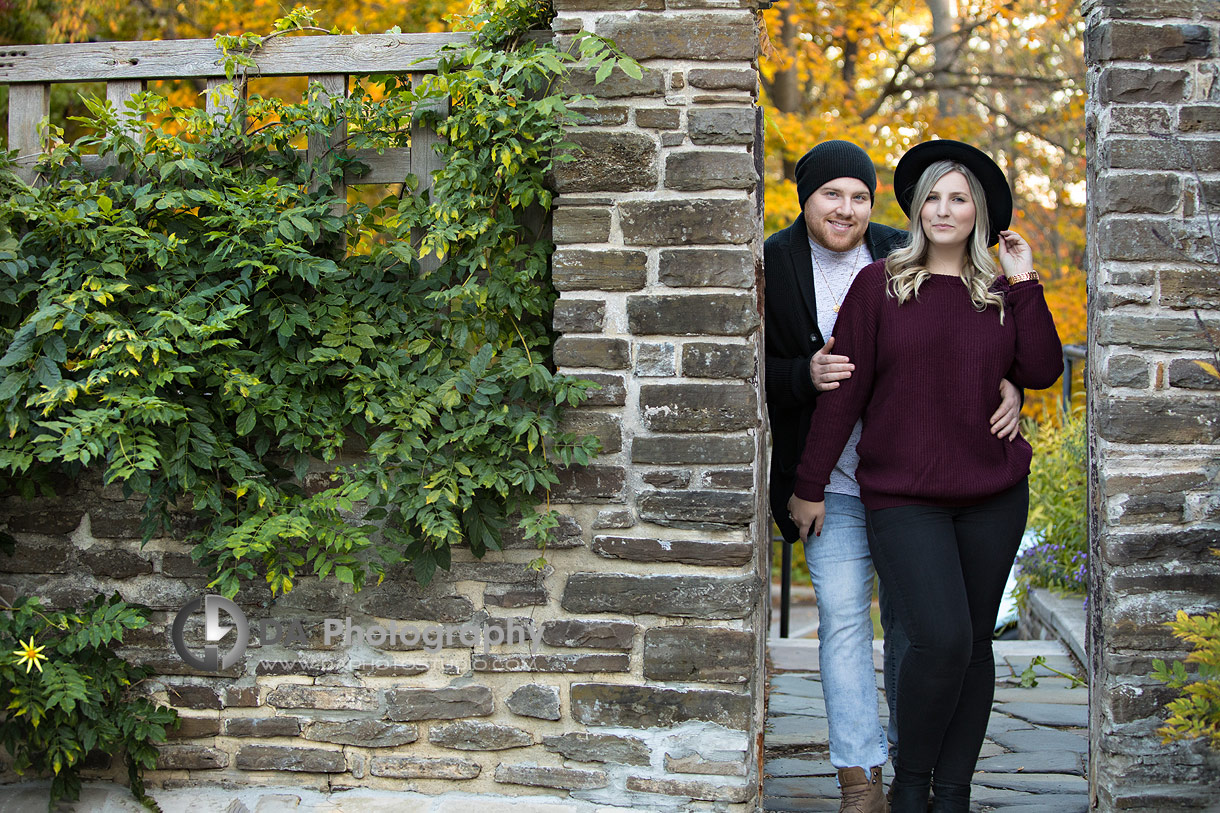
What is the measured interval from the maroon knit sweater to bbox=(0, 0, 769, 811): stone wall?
0.28 metres

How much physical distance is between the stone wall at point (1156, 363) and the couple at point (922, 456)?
25cm

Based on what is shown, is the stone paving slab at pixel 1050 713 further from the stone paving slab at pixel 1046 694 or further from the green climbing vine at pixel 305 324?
the green climbing vine at pixel 305 324

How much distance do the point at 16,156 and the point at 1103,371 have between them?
304cm

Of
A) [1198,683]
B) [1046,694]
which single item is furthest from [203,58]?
[1046,694]

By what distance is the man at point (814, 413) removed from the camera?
285cm

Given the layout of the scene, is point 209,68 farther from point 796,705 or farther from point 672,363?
point 796,705

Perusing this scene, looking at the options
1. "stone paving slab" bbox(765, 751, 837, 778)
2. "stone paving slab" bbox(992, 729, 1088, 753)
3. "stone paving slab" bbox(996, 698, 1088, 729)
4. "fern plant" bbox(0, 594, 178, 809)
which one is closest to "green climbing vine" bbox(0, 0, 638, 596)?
"fern plant" bbox(0, 594, 178, 809)

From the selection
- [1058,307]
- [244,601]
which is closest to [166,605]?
[244,601]

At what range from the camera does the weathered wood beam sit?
2.89m

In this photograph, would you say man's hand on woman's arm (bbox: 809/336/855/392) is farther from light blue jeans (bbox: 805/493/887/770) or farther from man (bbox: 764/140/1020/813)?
light blue jeans (bbox: 805/493/887/770)

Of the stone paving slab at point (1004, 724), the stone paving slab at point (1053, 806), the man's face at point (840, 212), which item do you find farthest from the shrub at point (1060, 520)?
the man's face at point (840, 212)

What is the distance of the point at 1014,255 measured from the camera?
→ 2850 millimetres

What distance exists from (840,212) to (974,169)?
371 millimetres

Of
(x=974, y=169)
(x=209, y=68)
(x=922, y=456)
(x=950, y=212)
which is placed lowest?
(x=922, y=456)
